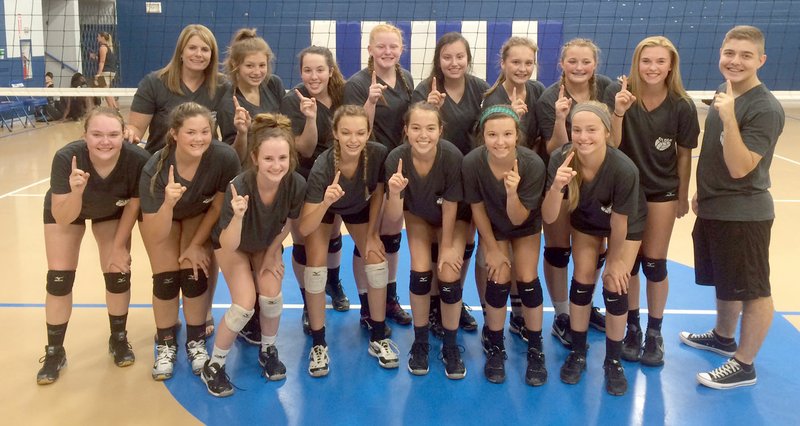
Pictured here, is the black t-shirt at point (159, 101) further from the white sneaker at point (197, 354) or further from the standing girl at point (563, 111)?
the standing girl at point (563, 111)

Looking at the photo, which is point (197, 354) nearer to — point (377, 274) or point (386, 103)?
point (377, 274)

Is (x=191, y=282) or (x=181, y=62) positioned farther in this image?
(x=181, y=62)

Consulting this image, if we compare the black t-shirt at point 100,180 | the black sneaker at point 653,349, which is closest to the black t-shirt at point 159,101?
the black t-shirt at point 100,180

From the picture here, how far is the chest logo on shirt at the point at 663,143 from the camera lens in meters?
3.05

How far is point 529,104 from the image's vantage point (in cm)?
338

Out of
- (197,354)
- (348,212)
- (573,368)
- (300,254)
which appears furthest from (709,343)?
(197,354)

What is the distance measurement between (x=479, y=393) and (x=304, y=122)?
1.56 meters

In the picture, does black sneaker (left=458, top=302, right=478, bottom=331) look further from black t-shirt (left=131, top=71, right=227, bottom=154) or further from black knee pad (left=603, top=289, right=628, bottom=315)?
black t-shirt (left=131, top=71, right=227, bottom=154)

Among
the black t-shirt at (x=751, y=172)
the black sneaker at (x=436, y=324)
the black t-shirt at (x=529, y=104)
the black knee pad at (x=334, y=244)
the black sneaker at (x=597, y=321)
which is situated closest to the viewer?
the black t-shirt at (x=751, y=172)

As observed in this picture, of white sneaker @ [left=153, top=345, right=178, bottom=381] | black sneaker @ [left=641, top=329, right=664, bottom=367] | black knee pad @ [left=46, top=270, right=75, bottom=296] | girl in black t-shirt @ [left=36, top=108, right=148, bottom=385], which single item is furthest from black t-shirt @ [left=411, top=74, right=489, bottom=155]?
black knee pad @ [left=46, top=270, right=75, bottom=296]

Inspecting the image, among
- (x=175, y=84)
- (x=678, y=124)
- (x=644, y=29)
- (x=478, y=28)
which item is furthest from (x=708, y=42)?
(x=175, y=84)

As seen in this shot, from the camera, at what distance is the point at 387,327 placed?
11.7 feet

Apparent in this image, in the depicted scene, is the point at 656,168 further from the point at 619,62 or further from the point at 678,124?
the point at 619,62

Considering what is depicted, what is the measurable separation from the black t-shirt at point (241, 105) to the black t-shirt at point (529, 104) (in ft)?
3.55
